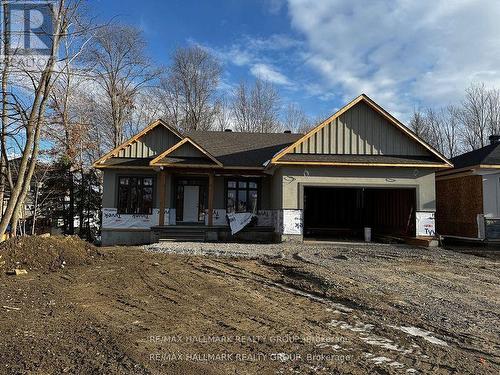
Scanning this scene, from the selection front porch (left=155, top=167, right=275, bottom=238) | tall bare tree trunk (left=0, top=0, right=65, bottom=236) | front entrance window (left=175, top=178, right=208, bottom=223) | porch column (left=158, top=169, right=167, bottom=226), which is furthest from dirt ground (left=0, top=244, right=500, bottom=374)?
front entrance window (left=175, top=178, right=208, bottom=223)

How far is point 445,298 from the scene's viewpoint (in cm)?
722

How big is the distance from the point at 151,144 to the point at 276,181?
6.95 metres

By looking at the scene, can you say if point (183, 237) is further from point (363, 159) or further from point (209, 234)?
point (363, 159)

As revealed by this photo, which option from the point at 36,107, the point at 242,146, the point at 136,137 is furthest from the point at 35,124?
the point at 242,146

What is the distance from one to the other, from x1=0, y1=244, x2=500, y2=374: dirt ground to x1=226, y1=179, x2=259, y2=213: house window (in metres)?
9.53

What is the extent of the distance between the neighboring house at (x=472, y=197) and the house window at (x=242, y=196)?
9.55m

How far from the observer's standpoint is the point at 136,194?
19781 mm

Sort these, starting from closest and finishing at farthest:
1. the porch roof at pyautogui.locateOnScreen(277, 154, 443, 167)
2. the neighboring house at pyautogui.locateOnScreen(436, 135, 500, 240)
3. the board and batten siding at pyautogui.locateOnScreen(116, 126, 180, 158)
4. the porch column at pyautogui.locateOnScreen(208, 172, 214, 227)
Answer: the porch roof at pyautogui.locateOnScreen(277, 154, 443, 167) → the neighboring house at pyautogui.locateOnScreen(436, 135, 500, 240) → the porch column at pyautogui.locateOnScreen(208, 172, 214, 227) → the board and batten siding at pyautogui.locateOnScreen(116, 126, 180, 158)

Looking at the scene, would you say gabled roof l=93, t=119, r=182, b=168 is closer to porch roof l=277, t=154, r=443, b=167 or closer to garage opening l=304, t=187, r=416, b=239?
porch roof l=277, t=154, r=443, b=167

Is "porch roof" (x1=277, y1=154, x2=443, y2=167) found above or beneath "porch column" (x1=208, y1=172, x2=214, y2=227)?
above

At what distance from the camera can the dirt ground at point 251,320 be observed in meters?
4.19

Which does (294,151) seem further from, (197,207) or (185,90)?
(185,90)

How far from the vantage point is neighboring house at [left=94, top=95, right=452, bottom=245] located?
54.4 ft

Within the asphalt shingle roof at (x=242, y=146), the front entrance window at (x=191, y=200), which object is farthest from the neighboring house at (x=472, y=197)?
the front entrance window at (x=191, y=200)
